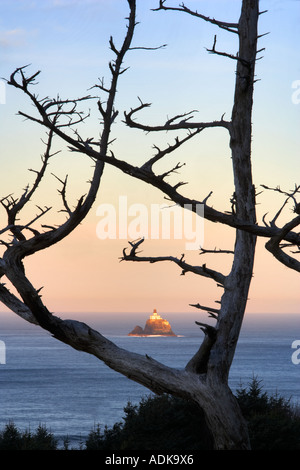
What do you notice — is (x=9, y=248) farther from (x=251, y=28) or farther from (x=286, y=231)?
(x=251, y=28)

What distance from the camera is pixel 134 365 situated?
981cm

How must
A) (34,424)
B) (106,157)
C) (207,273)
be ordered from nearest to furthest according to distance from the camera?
1. (106,157)
2. (207,273)
3. (34,424)

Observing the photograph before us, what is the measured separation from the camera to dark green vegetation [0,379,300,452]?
10.9m

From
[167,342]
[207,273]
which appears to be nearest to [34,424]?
[207,273]

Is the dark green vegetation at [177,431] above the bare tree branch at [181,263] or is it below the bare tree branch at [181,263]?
below

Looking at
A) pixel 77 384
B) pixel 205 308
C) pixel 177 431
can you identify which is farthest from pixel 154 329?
pixel 205 308

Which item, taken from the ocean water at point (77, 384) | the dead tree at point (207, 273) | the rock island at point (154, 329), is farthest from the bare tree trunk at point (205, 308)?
the rock island at point (154, 329)

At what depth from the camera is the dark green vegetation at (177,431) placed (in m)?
10.9

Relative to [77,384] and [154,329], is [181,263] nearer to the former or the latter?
[77,384]

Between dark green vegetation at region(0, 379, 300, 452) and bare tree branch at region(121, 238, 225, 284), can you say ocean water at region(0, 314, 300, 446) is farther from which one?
bare tree branch at region(121, 238, 225, 284)

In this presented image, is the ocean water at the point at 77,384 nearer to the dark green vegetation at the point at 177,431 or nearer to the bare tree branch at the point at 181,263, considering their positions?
the dark green vegetation at the point at 177,431

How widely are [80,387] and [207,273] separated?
77822 millimetres

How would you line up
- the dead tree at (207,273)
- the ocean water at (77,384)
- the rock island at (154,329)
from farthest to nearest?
the rock island at (154,329), the ocean water at (77,384), the dead tree at (207,273)

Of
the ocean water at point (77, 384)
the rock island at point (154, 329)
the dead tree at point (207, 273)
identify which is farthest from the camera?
the rock island at point (154, 329)
